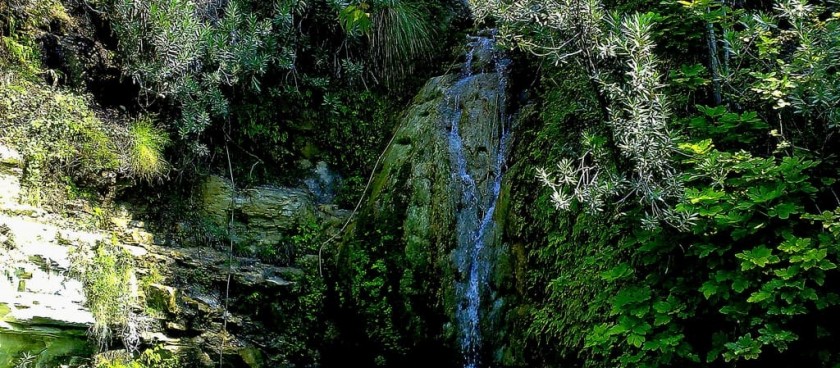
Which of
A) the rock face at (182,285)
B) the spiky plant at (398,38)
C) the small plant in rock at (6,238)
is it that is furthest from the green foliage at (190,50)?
the small plant in rock at (6,238)

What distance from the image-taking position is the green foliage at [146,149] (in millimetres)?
5578

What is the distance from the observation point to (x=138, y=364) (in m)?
4.84

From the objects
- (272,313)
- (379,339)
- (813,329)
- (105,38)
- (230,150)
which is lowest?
(379,339)

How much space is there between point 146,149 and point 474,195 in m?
3.00

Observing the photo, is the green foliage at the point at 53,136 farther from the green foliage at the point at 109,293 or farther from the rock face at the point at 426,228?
the rock face at the point at 426,228

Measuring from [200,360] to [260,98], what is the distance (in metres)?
2.85

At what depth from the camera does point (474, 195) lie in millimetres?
Answer: 5453

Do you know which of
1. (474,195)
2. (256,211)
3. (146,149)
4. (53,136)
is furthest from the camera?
(256,211)

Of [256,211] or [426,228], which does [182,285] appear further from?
[426,228]

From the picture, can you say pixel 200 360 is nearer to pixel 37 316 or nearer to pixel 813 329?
pixel 37 316

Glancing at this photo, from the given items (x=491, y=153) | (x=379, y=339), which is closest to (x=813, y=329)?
(x=491, y=153)

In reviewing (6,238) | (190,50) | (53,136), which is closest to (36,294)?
(6,238)

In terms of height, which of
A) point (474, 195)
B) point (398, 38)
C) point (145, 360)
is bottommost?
point (145, 360)

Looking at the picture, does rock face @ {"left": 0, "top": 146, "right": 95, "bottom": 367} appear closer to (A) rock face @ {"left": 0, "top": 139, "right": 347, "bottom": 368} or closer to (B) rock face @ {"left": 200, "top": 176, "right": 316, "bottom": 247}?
(A) rock face @ {"left": 0, "top": 139, "right": 347, "bottom": 368}
